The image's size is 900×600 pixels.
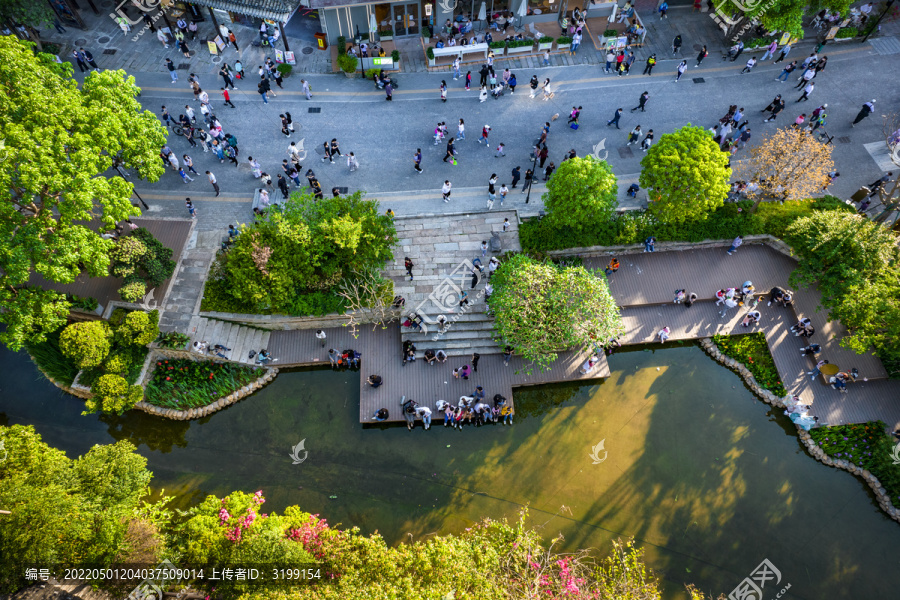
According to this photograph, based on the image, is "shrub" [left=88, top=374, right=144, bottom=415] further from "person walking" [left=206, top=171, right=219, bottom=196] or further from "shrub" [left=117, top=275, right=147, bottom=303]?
"person walking" [left=206, top=171, right=219, bottom=196]

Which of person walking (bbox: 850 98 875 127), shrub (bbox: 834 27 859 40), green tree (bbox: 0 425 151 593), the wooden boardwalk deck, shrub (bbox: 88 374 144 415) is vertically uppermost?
shrub (bbox: 834 27 859 40)

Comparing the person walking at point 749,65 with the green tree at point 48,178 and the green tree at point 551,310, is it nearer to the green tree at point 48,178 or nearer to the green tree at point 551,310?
the green tree at point 551,310

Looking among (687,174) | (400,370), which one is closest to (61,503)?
(400,370)

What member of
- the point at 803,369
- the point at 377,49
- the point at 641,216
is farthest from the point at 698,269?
the point at 377,49

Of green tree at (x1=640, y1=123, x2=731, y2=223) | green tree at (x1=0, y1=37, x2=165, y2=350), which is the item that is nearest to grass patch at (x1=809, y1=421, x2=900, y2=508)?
green tree at (x1=640, y1=123, x2=731, y2=223)

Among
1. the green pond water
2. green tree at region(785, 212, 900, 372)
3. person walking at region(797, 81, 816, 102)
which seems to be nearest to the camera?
the green pond water

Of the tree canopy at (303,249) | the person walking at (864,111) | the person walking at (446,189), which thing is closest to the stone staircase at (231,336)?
the tree canopy at (303,249)

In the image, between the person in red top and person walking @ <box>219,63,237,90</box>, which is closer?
the person in red top
